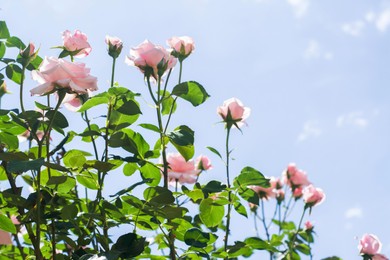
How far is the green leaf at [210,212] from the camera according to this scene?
1439 mm

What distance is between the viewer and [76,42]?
1487mm

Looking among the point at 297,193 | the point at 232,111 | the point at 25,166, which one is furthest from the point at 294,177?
the point at 25,166

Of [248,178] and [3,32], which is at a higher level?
[3,32]

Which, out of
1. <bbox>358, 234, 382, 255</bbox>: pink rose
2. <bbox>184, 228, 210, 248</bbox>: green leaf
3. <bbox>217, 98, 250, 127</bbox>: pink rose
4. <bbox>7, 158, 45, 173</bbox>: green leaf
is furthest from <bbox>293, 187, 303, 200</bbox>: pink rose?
<bbox>7, 158, 45, 173</bbox>: green leaf

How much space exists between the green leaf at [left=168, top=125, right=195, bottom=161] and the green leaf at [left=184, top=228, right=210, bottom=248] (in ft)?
0.56

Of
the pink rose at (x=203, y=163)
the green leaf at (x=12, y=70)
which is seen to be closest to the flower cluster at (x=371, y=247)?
the pink rose at (x=203, y=163)

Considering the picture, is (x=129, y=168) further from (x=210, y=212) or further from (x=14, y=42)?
(x=14, y=42)

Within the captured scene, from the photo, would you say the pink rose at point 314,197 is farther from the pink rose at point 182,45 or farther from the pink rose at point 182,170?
the pink rose at point 182,45

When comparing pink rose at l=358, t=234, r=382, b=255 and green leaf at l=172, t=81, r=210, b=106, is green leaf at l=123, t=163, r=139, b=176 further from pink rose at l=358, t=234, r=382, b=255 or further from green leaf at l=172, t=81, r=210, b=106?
pink rose at l=358, t=234, r=382, b=255

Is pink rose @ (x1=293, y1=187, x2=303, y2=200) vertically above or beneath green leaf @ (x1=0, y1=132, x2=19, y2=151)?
above

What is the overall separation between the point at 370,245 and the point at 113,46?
44.3 inches

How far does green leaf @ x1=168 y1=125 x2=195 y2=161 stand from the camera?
1.35 meters

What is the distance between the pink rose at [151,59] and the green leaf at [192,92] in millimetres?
73

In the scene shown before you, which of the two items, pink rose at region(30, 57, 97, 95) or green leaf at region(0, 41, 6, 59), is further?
green leaf at region(0, 41, 6, 59)
